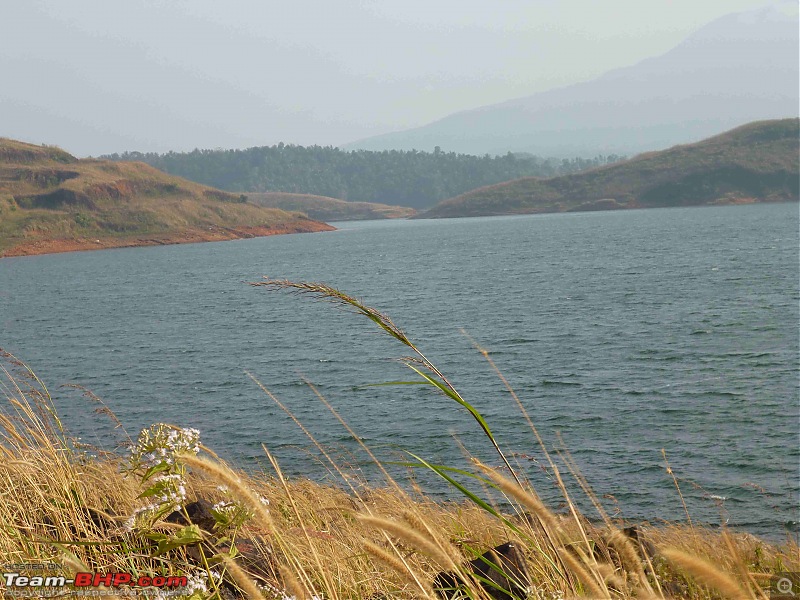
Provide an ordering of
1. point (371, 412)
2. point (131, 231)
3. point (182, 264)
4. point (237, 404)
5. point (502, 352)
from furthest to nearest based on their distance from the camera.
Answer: point (131, 231) → point (182, 264) → point (502, 352) → point (237, 404) → point (371, 412)

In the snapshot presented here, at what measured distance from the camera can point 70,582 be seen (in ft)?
11.4

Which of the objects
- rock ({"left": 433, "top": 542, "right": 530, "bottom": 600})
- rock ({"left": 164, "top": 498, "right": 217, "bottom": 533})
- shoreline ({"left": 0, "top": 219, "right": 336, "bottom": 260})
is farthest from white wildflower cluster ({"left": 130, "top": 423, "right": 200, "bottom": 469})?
shoreline ({"left": 0, "top": 219, "right": 336, "bottom": 260})

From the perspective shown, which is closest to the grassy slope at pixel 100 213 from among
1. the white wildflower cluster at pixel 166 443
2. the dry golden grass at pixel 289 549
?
the dry golden grass at pixel 289 549

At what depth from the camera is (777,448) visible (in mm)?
19344

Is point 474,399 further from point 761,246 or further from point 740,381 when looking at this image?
point 761,246

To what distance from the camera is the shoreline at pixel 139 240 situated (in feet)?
496

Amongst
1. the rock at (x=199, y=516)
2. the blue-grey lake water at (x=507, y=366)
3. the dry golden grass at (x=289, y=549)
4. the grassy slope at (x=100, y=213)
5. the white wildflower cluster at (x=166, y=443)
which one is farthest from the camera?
the grassy slope at (x=100, y=213)

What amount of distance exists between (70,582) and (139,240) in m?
171

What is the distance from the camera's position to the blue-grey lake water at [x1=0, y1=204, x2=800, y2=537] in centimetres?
1858

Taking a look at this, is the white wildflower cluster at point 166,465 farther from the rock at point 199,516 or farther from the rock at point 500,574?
the rock at point 500,574

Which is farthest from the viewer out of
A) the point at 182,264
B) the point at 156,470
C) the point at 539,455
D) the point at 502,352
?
the point at 182,264

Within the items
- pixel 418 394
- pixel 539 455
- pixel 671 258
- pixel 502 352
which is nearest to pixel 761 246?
pixel 671 258

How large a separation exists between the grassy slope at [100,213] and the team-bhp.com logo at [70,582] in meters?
159

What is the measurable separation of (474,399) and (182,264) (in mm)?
92037
